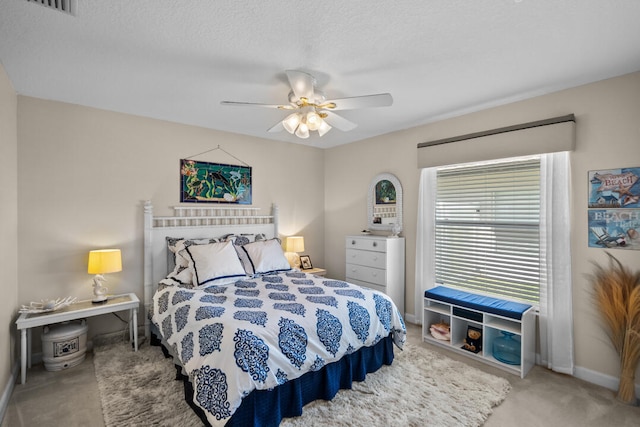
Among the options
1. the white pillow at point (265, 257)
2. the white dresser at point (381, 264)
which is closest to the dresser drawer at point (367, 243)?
the white dresser at point (381, 264)

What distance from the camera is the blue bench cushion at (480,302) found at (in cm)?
277

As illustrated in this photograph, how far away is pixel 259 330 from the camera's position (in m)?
2.03

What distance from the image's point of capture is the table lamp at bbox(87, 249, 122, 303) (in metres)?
2.96

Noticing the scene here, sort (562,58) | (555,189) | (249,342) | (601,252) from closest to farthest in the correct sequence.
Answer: (249,342) → (562,58) → (601,252) → (555,189)

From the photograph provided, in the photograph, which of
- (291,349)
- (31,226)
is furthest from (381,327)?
(31,226)

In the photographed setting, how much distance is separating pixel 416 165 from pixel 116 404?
12.4ft

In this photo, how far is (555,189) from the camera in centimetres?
278

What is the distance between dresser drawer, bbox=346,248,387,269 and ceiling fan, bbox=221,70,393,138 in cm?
184

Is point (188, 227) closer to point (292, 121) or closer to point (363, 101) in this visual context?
point (292, 121)

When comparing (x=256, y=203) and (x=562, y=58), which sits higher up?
(x=562, y=58)

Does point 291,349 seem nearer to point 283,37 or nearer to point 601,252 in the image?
point 283,37

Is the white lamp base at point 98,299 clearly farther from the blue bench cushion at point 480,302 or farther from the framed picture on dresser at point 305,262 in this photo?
the blue bench cushion at point 480,302

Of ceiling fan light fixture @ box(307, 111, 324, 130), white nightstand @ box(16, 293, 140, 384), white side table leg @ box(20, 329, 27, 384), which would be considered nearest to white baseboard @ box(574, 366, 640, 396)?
ceiling fan light fixture @ box(307, 111, 324, 130)

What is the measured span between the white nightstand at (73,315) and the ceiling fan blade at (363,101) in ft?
8.91
